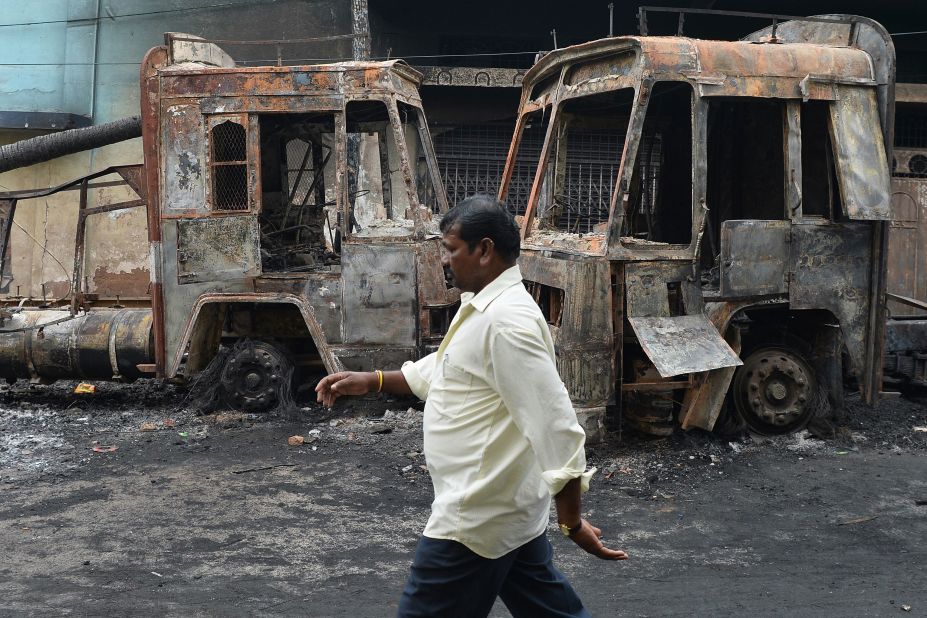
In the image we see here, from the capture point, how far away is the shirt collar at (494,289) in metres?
2.41

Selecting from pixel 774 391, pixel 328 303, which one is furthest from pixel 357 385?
pixel 774 391

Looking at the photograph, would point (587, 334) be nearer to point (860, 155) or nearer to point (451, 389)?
point (860, 155)

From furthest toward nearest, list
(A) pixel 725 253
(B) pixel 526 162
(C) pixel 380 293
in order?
(B) pixel 526 162
(C) pixel 380 293
(A) pixel 725 253

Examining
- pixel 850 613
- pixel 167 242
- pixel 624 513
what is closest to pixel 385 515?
pixel 624 513

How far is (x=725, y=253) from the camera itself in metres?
5.79

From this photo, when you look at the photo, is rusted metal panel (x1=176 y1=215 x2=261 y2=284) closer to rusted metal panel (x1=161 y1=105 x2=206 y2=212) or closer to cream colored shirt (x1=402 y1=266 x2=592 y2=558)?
rusted metal panel (x1=161 y1=105 x2=206 y2=212)

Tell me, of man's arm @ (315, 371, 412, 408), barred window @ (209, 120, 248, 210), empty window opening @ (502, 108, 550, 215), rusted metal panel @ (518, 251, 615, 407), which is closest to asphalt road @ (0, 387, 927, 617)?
rusted metal panel @ (518, 251, 615, 407)

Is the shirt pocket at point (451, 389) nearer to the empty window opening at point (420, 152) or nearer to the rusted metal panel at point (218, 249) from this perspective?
the rusted metal panel at point (218, 249)

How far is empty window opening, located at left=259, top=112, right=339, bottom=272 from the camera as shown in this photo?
750 centimetres

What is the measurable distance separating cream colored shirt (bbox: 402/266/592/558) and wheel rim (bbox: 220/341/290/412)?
4.66 m

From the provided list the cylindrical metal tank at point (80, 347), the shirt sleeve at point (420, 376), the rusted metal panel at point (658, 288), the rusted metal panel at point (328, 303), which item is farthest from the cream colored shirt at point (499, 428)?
the cylindrical metal tank at point (80, 347)

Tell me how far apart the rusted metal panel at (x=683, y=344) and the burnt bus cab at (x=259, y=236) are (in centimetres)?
169

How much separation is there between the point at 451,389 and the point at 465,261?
13.8 inches

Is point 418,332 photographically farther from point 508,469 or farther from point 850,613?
point 508,469
